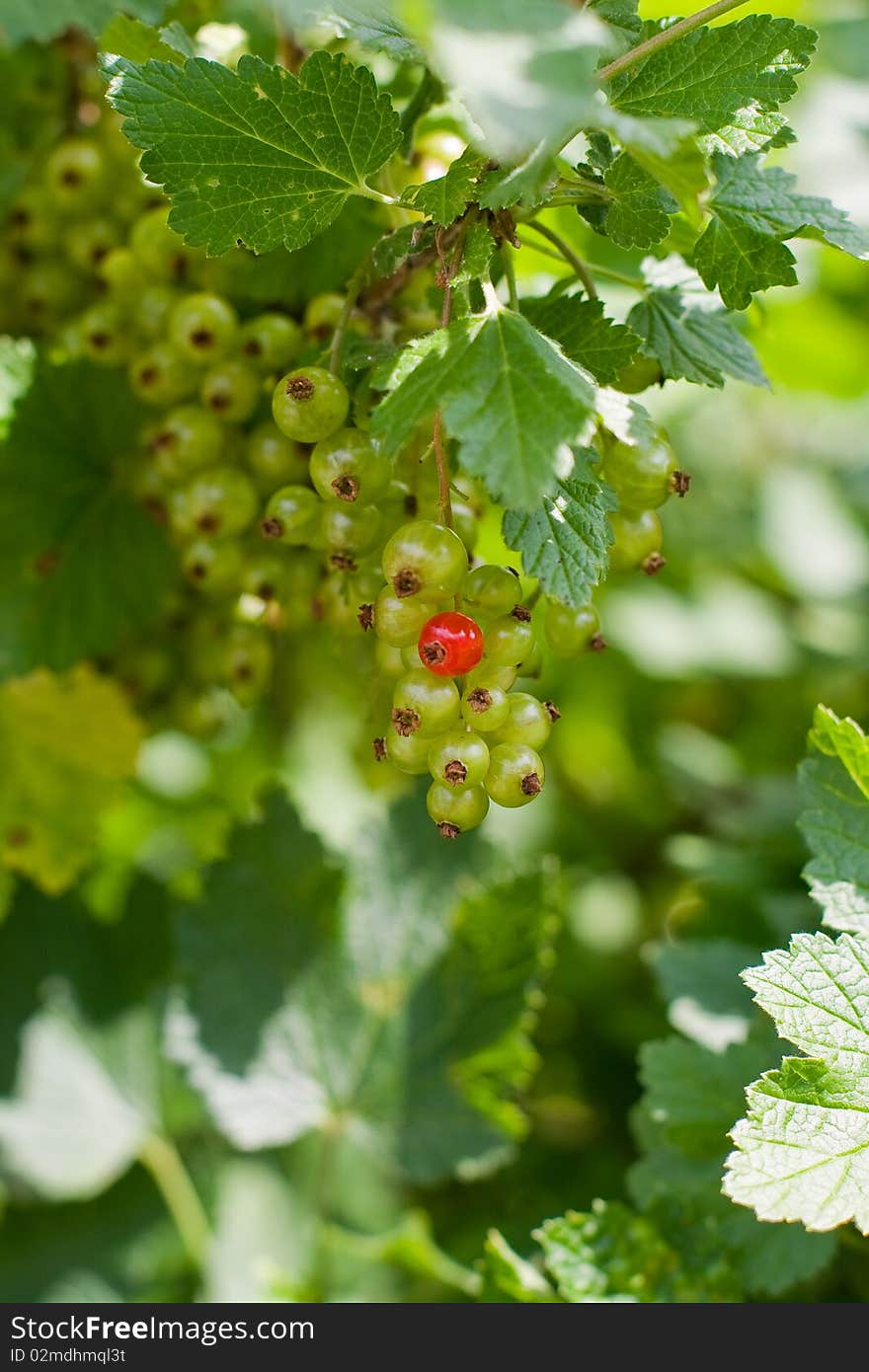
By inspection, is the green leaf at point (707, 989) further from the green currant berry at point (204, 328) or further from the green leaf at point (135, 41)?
the green leaf at point (135, 41)

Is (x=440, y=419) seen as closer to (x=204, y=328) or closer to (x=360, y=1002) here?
(x=204, y=328)

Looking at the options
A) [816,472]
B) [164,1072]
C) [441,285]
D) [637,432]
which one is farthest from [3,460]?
[816,472]

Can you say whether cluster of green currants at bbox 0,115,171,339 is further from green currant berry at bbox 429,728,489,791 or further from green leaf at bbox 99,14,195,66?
green currant berry at bbox 429,728,489,791

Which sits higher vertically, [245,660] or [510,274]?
[510,274]

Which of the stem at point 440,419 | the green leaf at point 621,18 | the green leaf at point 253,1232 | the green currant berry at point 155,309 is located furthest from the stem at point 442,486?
the green leaf at point 253,1232

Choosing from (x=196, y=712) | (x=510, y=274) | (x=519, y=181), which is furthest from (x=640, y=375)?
(x=196, y=712)
